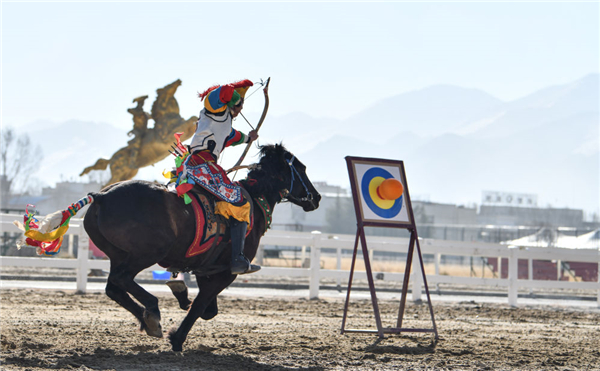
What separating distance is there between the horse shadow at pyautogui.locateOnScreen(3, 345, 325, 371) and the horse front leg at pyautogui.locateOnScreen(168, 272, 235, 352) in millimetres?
148

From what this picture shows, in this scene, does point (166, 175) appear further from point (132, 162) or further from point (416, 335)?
point (132, 162)

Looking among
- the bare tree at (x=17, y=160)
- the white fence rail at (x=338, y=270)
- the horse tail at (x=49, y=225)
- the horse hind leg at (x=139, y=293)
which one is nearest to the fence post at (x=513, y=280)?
the white fence rail at (x=338, y=270)

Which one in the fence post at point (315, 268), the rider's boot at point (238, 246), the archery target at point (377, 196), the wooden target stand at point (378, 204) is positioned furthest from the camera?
the fence post at point (315, 268)

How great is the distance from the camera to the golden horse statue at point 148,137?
20156 millimetres

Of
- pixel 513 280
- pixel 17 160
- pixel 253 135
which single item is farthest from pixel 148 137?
pixel 17 160

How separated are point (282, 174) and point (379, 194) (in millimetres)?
1770

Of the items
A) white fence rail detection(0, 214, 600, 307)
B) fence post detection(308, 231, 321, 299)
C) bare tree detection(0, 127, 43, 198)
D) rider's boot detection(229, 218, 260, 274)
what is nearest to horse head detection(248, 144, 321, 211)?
rider's boot detection(229, 218, 260, 274)

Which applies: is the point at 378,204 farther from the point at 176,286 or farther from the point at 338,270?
the point at 338,270

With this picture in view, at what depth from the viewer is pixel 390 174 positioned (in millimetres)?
9453

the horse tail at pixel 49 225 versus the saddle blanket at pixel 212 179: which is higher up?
the saddle blanket at pixel 212 179

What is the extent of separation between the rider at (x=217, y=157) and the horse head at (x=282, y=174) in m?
0.49

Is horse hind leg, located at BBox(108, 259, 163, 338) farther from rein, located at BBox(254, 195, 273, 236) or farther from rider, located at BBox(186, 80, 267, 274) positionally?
rein, located at BBox(254, 195, 273, 236)

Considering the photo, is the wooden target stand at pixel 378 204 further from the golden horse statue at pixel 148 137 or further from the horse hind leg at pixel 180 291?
the golden horse statue at pixel 148 137

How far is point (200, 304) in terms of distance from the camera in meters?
7.19
